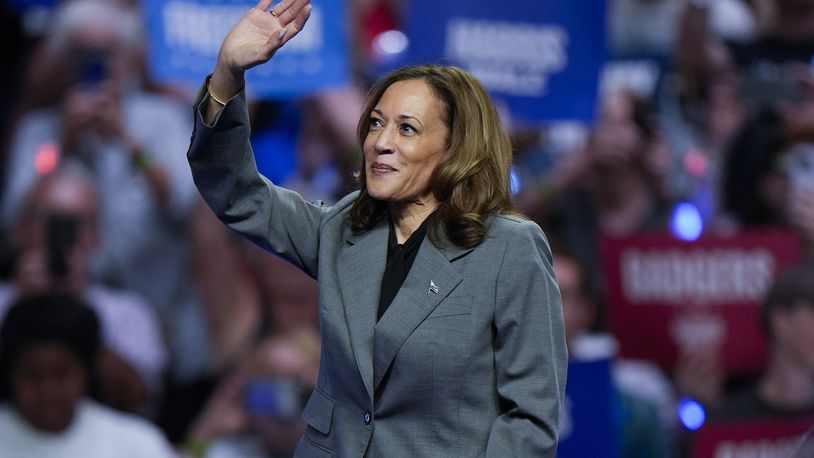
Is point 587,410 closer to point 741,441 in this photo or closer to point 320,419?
point 741,441

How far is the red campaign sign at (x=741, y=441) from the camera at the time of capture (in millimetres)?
5227

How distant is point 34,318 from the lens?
4.57 meters

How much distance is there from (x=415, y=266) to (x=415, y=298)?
0.07 meters

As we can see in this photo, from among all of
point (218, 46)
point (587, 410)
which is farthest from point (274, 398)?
point (218, 46)

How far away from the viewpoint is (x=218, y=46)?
482cm

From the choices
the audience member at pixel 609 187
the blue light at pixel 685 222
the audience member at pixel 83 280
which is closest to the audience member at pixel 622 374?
the audience member at pixel 609 187

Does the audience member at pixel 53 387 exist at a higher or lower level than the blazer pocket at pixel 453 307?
lower

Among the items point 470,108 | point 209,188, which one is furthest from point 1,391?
point 470,108

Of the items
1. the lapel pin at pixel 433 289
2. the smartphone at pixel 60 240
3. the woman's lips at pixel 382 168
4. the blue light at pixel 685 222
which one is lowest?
the blue light at pixel 685 222

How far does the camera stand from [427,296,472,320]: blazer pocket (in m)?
2.44

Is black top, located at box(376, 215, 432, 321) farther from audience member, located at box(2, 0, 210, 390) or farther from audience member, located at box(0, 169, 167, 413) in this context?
audience member, located at box(2, 0, 210, 390)

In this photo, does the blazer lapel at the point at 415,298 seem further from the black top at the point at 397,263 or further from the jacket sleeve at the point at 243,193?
the jacket sleeve at the point at 243,193

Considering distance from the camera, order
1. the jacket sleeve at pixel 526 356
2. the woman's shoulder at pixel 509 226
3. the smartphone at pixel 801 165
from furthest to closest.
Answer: the smartphone at pixel 801 165, the woman's shoulder at pixel 509 226, the jacket sleeve at pixel 526 356

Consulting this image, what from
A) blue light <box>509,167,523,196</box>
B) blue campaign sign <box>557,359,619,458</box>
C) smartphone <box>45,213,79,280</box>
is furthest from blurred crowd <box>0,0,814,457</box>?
blue light <box>509,167,523,196</box>
